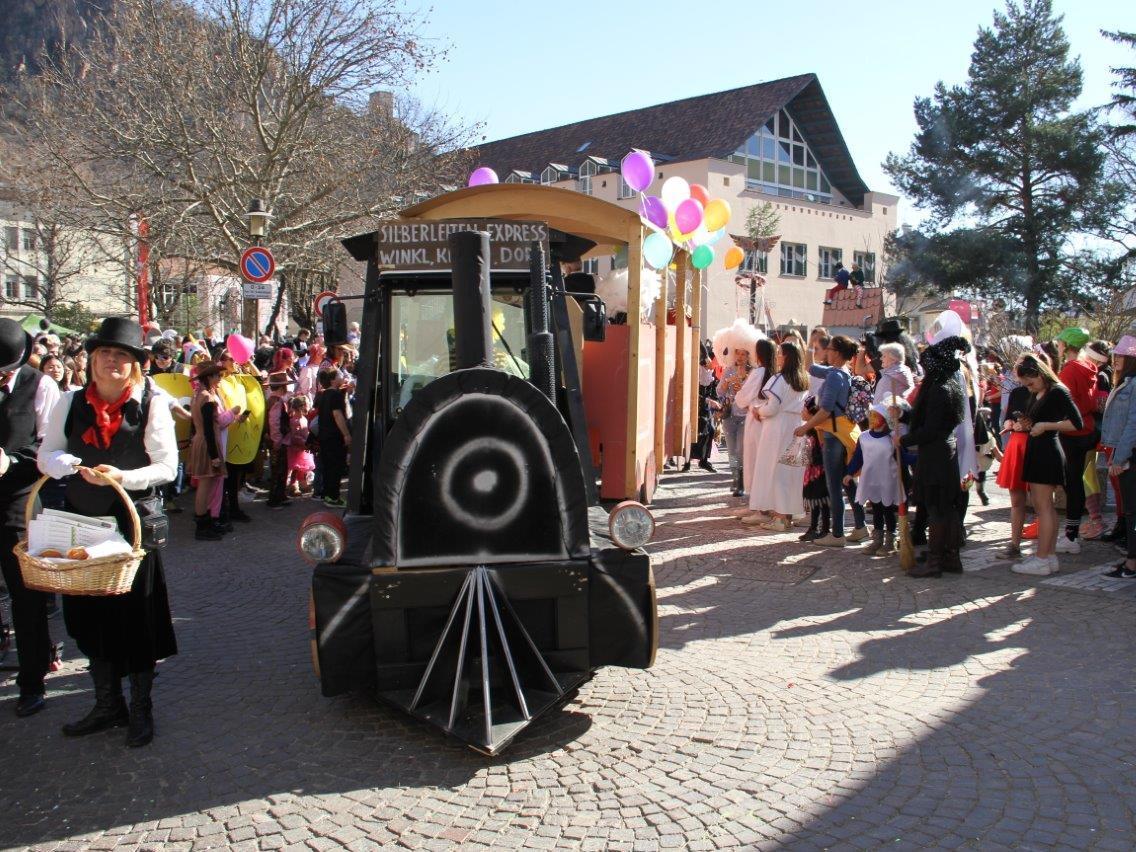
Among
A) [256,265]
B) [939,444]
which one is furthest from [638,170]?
[256,265]

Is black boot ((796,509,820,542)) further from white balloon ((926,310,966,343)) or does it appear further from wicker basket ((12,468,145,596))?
wicker basket ((12,468,145,596))

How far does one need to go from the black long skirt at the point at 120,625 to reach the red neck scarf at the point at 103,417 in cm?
61

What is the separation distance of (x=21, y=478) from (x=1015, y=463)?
23.9 ft

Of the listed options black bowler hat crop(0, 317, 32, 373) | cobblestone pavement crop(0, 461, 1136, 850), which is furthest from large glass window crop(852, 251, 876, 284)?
black bowler hat crop(0, 317, 32, 373)

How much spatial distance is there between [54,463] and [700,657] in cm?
369

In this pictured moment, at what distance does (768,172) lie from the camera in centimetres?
4534

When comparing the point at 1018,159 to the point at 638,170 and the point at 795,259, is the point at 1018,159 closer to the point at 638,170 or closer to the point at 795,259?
the point at 795,259

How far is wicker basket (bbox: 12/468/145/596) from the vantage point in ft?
13.2

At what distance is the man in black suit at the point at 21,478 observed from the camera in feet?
15.9

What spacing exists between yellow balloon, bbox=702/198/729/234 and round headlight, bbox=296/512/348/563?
8074 millimetres

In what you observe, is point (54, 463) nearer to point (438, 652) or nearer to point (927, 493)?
point (438, 652)

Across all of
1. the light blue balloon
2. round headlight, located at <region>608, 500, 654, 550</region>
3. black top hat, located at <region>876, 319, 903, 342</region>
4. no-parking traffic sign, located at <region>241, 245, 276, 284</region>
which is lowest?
round headlight, located at <region>608, 500, 654, 550</region>

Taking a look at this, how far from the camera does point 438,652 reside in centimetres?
427

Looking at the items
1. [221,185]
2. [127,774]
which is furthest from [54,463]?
[221,185]
